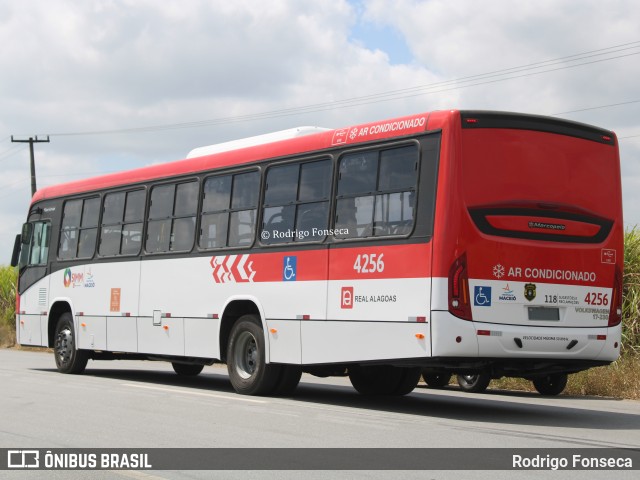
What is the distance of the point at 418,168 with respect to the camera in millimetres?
12328

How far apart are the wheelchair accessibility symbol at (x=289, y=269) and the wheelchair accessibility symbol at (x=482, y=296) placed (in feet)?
9.62

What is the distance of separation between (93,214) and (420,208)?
8.61 metres

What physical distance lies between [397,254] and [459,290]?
0.93 metres

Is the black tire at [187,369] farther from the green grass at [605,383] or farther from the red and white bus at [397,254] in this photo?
the green grass at [605,383]

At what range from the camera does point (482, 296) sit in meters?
12.0

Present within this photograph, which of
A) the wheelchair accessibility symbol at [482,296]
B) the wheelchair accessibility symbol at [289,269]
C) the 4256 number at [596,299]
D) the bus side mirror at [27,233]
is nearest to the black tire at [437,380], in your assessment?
the wheelchair accessibility symbol at [289,269]

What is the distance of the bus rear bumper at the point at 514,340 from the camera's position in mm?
11766

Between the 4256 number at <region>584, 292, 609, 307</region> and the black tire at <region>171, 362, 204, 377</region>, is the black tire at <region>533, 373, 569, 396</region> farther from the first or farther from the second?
the black tire at <region>171, 362, 204, 377</region>

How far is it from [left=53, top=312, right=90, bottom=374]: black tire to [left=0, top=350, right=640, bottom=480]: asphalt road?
1.84 metres

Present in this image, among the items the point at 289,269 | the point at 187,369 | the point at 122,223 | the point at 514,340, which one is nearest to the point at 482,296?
the point at 514,340

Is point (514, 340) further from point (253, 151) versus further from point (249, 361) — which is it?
A: point (253, 151)

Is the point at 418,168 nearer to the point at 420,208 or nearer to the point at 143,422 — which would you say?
the point at 420,208

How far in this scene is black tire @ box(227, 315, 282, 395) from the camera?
1466cm

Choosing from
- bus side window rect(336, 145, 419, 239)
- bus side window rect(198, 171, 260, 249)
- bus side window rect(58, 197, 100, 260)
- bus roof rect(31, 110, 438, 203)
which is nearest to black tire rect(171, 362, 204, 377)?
bus side window rect(58, 197, 100, 260)
